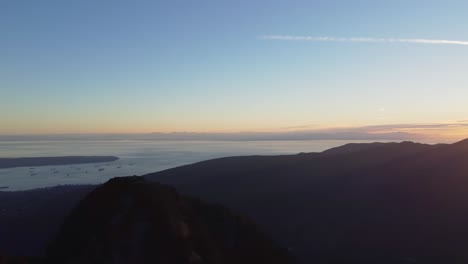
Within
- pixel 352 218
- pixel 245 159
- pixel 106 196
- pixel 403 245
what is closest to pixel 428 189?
pixel 352 218

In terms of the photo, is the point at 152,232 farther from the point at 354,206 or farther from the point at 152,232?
the point at 354,206

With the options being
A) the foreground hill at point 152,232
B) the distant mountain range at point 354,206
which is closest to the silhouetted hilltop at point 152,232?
the foreground hill at point 152,232

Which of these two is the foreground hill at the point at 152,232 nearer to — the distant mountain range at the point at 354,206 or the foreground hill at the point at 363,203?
the distant mountain range at the point at 354,206

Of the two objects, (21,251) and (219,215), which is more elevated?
(219,215)

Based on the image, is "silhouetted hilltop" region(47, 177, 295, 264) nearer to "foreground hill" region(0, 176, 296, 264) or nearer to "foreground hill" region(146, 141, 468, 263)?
"foreground hill" region(0, 176, 296, 264)

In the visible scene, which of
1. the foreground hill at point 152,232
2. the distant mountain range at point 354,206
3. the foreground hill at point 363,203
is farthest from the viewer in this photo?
the distant mountain range at point 354,206

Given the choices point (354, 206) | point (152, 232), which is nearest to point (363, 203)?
point (354, 206)

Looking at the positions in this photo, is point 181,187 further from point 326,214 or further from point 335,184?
point 326,214
